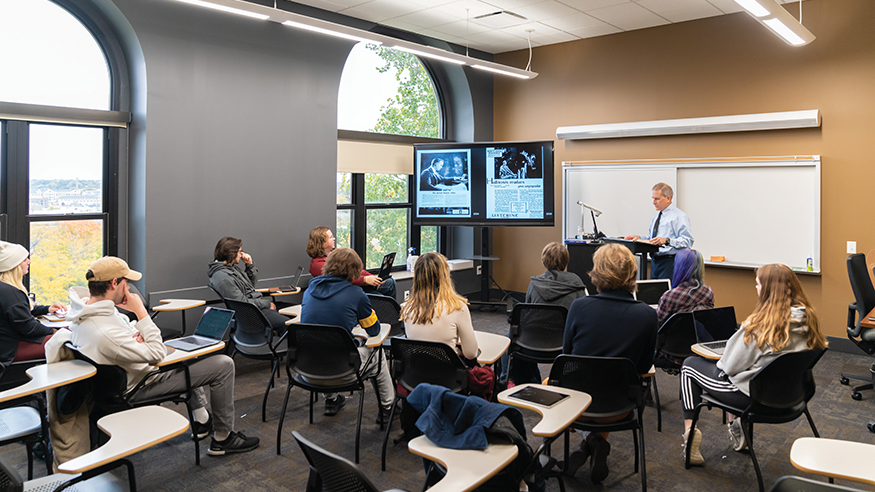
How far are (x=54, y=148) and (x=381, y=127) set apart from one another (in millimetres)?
3455

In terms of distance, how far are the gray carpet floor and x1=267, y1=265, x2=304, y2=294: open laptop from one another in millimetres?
989

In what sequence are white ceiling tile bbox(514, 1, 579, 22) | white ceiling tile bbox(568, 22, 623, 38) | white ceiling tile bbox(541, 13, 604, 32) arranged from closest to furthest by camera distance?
white ceiling tile bbox(514, 1, 579, 22) < white ceiling tile bbox(541, 13, 604, 32) < white ceiling tile bbox(568, 22, 623, 38)

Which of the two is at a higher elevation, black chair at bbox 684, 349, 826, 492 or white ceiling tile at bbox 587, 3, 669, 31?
white ceiling tile at bbox 587, 3, 669, 31

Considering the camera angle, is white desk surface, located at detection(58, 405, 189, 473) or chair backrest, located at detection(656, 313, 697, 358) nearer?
white desk surface, located at detection(58, 405, 189, 473)

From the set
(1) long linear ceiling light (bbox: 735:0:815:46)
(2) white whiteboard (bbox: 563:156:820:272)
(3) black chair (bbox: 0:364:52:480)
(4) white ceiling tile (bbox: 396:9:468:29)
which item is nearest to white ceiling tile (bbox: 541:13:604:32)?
(4) white ceiling tile (bbox: 396:9:468:29)

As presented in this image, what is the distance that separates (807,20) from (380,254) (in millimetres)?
5116

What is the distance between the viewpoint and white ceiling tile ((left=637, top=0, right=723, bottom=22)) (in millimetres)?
5586

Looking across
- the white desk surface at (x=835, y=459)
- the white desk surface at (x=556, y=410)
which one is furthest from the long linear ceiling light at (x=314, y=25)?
the white desk surface at (x=835, y=459)

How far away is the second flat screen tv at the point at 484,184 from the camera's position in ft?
21.6

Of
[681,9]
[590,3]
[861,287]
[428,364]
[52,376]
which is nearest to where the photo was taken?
[52,376]

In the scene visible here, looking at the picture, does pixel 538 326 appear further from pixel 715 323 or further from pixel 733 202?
pixel 733 202

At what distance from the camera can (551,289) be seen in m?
3.89

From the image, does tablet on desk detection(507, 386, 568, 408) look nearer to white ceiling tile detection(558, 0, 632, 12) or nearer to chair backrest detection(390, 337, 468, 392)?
chair backrest detection(390, 337, 468, 392)

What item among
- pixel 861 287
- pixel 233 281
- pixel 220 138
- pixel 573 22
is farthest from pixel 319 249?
pixel 861 287
